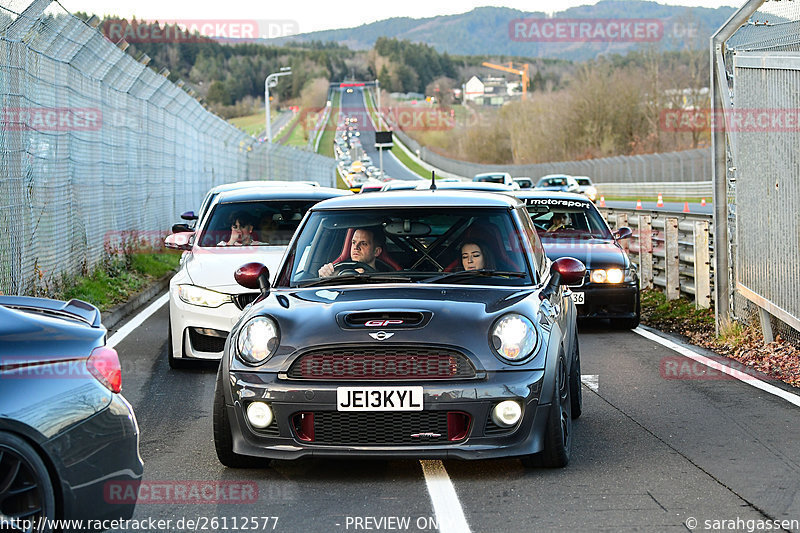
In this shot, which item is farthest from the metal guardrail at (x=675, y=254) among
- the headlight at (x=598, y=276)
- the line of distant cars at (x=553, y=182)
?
the line of distant cars at (x=553, y=182)

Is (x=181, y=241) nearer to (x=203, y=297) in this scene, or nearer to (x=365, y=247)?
(x=203, y=297)

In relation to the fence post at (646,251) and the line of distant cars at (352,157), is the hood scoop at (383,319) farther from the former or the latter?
the line of distant cars at (352,157)

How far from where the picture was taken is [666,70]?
95250 millimetres

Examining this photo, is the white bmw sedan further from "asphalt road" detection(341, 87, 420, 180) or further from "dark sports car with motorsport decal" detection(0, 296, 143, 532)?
"asphalt road" detection(341, 87, 420, 180)

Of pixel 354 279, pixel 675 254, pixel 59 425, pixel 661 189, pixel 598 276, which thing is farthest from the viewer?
pixel 661 189

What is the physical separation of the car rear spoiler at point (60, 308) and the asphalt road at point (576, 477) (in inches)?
41.2

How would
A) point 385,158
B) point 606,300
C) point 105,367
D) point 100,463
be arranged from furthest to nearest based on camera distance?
point 385,158, point 606,300, point 105,367, point 100,463

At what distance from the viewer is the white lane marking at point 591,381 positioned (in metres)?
9.17

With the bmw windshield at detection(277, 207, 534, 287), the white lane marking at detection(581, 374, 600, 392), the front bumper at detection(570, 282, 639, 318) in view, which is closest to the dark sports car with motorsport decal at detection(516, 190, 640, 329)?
the front bumper at detection(570, 282, 639, 318)

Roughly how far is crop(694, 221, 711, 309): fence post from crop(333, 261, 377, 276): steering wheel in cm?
792

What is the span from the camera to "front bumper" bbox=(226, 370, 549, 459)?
19.1ft

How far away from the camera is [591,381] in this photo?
9.44 m

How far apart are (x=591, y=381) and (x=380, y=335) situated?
12.8ft

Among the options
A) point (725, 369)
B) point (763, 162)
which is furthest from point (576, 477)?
point (763, 162)
